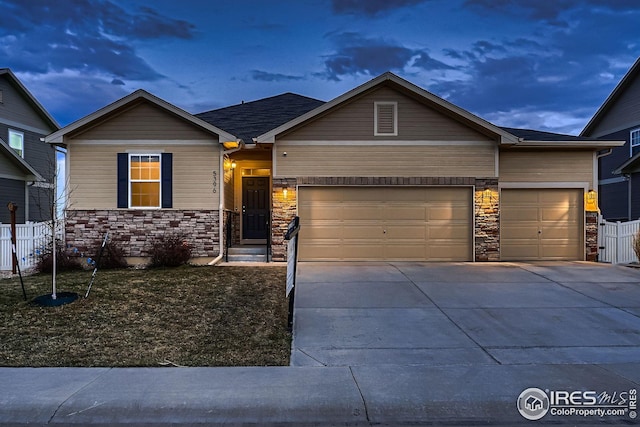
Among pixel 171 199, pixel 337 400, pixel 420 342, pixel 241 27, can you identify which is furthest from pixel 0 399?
pixel 241 27

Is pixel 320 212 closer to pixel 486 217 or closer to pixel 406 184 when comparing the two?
pixel 406 184

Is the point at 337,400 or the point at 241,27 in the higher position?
the point at 241,27

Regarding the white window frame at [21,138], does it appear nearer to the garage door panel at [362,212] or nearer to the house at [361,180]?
the house at [361,180]

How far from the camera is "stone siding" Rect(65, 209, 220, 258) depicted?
12992mm

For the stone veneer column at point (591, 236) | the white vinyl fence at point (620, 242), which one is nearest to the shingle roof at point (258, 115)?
the stone veneer column at point (591, 236)

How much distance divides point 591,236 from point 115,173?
1425 cm

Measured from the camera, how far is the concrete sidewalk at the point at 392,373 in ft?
14.0

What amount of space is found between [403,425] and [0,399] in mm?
3938

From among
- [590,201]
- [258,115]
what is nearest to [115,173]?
[258,115]

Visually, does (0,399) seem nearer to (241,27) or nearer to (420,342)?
(420,342)

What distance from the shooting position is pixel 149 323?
7.24 m

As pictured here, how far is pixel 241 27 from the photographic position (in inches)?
990

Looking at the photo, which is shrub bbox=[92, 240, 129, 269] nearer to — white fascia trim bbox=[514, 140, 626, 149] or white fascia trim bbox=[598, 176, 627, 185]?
white fascia trim bbox=[514, 140, 626, 149]

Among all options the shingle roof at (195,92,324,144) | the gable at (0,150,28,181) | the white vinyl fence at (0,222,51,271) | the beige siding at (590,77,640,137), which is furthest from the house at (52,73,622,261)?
the beige siding at (590,77,640,137)
